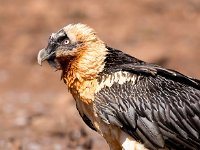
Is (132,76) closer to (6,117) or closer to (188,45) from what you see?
(6,117)

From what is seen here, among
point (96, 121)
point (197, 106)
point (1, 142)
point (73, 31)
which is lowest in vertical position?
point (197, 106)

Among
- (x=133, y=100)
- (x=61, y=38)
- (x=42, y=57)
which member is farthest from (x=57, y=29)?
(x=133, y=100)

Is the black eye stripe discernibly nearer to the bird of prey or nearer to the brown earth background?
Answer: the bird of prey

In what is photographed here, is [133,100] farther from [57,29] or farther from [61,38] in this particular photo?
[57,29]

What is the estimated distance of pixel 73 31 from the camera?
8094 mm

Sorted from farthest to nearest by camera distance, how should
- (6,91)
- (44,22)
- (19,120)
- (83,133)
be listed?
(44,22) < (6,91) < (19,120) < (83,133)

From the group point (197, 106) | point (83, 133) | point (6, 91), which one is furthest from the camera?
point (6, 91)

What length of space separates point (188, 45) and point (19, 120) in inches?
284

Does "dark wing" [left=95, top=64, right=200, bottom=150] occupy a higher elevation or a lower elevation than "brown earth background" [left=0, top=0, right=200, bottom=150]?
lower

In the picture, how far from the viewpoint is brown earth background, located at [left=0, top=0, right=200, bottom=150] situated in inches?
591

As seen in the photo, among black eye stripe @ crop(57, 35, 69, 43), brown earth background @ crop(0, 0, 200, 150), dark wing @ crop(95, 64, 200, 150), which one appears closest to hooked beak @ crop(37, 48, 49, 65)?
black eye stripe @ crop(57, 35, 69, 43)

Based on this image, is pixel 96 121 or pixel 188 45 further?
pixel 188 45

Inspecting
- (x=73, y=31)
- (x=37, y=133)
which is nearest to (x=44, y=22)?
(x=37, y=133)

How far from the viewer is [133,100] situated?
7637 mm
